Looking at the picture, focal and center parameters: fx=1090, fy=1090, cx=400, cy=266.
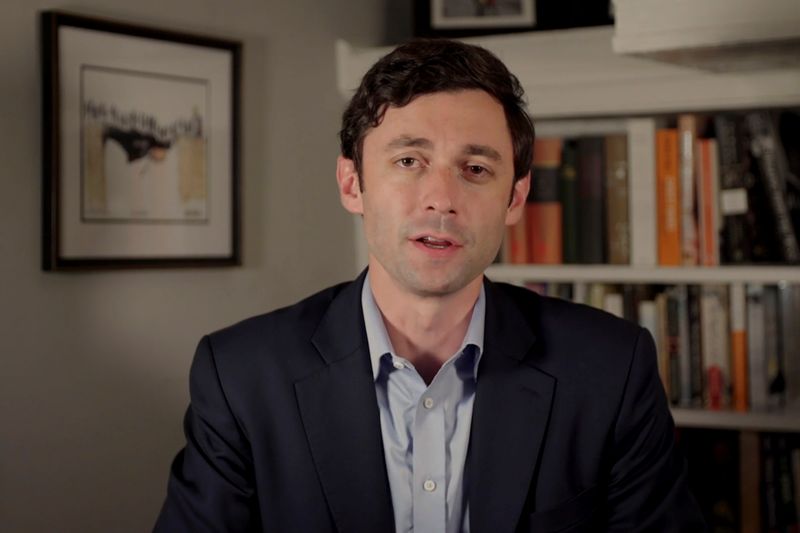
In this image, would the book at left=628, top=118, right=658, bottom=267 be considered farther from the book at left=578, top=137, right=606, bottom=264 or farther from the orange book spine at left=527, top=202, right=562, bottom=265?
the orange book spine at left=527, top=202, right=562, bottom=265

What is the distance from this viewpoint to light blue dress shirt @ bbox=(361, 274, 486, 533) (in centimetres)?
152

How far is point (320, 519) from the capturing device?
5.03 feet

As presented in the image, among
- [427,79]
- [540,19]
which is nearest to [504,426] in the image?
[427,79]

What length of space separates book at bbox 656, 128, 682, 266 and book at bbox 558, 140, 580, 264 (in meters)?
0.21

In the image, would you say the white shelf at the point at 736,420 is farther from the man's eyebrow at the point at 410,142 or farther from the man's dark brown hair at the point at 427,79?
the man's eyebrow at the point at 410,142

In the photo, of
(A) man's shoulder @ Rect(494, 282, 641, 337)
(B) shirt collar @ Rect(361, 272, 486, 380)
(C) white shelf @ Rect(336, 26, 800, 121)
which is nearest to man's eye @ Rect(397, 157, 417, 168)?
(B) shirt collar @ Rect(361, 272, 486, 380)

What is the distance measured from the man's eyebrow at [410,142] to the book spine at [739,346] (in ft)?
4.15

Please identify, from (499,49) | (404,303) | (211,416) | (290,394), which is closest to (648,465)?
(404,303)

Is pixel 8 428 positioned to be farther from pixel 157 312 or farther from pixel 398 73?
pixel 398 73

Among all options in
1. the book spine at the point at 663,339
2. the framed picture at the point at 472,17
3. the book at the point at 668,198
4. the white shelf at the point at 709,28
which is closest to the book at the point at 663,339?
the book spine at the point at 663,339

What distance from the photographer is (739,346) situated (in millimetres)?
2506

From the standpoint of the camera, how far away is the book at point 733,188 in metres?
2.46

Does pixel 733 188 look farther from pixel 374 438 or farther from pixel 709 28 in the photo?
pixel 374 438

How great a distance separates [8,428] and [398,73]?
105cm
